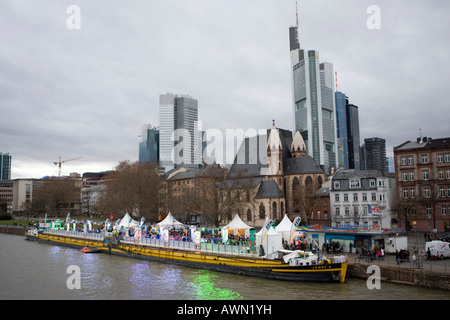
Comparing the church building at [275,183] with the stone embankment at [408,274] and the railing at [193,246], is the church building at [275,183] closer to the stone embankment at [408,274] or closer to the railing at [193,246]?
the railing at [193,246]

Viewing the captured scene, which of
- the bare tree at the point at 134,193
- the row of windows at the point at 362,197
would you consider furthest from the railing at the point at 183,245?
the row of windows at the point at 362,197

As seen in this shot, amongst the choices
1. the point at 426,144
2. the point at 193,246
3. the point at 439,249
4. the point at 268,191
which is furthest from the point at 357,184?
the point at 193,246

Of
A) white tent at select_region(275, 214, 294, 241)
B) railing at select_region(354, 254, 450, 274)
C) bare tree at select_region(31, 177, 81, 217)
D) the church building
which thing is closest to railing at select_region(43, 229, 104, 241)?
the church building

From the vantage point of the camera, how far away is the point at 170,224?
52.5m

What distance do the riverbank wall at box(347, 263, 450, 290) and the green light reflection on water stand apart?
10573 millimetres

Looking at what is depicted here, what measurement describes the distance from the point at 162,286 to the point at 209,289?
4022 millimetres

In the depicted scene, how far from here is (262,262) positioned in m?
33.3

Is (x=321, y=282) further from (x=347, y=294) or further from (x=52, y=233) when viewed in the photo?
(x=52, y=233)

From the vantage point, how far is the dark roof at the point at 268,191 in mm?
83562

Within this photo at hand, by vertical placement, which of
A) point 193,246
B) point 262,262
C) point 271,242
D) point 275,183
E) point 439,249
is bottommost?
point 262,262

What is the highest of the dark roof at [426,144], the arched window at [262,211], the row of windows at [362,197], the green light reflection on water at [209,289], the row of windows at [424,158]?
the dark roof at [426,144]

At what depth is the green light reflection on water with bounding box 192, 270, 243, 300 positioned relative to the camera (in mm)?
26650

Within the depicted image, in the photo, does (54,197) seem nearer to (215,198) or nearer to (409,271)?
(215,198)

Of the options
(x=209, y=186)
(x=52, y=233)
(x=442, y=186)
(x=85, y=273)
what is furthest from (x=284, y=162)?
(x=85, y=273)
